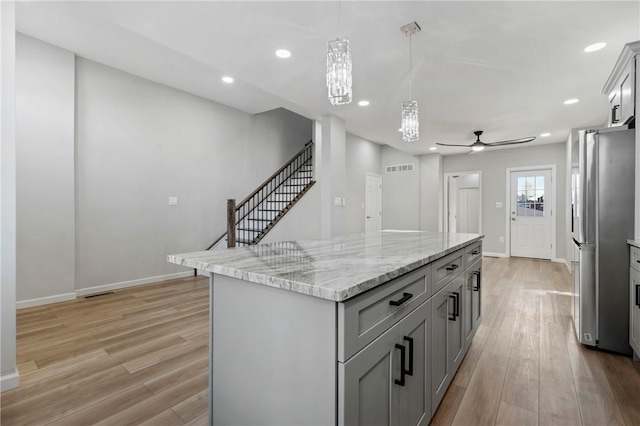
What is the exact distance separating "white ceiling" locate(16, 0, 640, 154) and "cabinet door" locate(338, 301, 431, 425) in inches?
88.1

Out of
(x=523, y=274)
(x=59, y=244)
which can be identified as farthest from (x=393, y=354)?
(x=523, y=274)

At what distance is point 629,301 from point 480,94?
271cm

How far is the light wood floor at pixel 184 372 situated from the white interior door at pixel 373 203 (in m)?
4.08

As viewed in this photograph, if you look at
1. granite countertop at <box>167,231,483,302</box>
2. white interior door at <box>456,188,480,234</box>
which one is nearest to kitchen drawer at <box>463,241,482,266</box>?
granite countertop at <box>167,231,483,302</box>

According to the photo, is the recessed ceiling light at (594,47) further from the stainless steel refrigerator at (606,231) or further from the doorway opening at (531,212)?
the doorway opening at (531,212)

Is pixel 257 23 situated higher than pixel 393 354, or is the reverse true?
pixel 257 23

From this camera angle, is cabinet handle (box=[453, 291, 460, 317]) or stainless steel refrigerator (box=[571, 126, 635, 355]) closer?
cabinet handle (box=[453, 291, 460, 317])

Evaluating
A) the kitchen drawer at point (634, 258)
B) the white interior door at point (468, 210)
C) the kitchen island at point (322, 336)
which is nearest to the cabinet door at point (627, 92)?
the kitchen drawer at point (634, 258)

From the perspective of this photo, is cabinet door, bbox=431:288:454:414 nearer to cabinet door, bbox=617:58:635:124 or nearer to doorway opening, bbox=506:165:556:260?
cabinet door, bbox=617:58:635:124

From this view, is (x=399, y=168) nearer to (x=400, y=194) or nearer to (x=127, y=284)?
(x=400, y=194)

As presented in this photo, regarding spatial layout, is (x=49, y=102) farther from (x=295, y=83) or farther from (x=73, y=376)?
(x=73, y=376)

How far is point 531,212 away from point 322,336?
777 cm

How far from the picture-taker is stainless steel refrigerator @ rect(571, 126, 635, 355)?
7.56 feet

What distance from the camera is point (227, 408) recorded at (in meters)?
1.24
